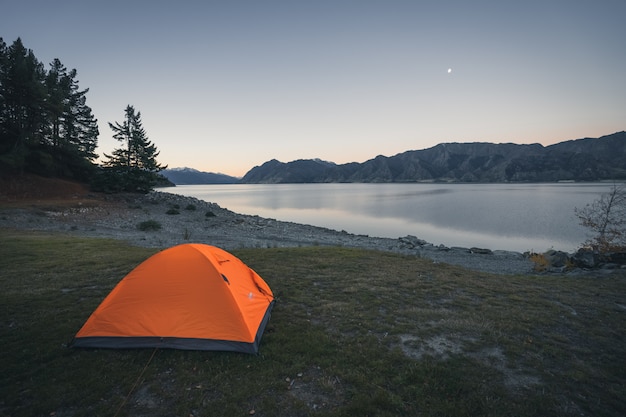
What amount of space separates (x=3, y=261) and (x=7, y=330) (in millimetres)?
7788

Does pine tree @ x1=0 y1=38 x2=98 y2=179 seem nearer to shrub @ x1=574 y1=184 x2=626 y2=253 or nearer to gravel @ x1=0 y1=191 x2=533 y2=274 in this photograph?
gravel @ x1=0 y1=191 x2=533 y2=274

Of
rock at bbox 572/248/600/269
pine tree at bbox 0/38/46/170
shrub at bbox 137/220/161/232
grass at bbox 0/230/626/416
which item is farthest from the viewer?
pine tree at bbox 0/38/46/170

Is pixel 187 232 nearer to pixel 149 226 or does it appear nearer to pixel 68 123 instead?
pixel 149 226

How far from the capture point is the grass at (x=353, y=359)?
455 cm

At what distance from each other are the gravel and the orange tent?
10881mm

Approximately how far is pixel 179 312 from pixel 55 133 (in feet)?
174

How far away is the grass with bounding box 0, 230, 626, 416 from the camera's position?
455 cm

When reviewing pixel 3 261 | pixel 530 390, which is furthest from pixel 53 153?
pixel 530 390

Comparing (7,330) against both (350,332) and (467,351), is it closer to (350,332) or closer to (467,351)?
(350,332)

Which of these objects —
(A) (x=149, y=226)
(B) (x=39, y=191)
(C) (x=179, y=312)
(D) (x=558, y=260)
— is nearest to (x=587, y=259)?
(D) (x=558, y=260)

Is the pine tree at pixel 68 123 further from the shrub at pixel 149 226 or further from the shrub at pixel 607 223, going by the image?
the shrub at pixel 607 223

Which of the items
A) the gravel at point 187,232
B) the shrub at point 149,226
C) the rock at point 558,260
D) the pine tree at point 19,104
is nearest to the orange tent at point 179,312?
the gravel at point 187,232

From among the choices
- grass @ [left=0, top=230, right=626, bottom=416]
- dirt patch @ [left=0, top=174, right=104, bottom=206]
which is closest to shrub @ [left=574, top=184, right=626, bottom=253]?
grass @ [left=0, top=230, right=626, bottom=416]

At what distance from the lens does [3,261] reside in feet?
38.5
